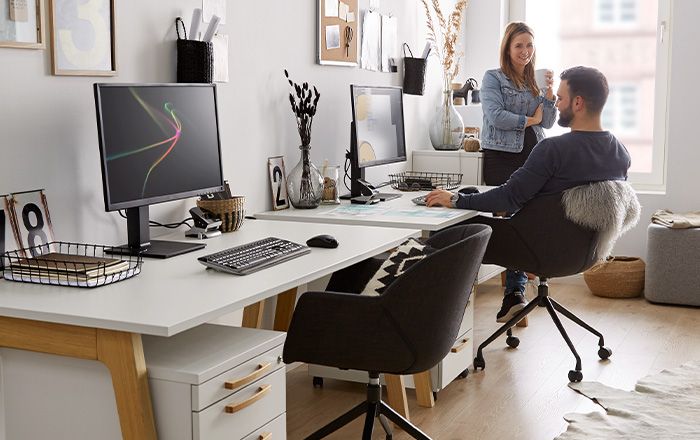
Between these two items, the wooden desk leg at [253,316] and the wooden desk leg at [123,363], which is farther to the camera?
the wooden desk leg at [253,316]

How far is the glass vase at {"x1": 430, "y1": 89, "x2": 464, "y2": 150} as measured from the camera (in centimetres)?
514

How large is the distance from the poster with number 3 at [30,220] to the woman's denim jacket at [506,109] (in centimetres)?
274

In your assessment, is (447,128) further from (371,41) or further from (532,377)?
(532,377)

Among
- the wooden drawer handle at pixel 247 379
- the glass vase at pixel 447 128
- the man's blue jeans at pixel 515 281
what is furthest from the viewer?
the glass vase at pixel 447 128

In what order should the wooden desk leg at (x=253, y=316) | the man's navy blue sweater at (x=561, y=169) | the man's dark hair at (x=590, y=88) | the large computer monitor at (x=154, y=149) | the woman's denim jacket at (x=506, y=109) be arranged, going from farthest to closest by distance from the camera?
the woman's denim jacket at (x=506, y=109) → the man's dark hair at (x=590, y=88) → the man's navy blue sweater at (x=561, y=169) → the wooden desk leg at (x=253, y=316) → the large computer monitor at (x=154, y=149)

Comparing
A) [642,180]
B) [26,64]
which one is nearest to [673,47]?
[642,180]

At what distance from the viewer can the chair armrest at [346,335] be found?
8.18 ft

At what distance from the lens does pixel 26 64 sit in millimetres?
2479

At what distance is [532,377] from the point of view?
3.77m

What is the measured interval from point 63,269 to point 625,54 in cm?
440

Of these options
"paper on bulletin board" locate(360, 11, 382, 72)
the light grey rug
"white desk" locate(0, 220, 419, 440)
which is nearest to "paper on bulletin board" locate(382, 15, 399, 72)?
"paper on bulletin board" locate(360, 11, 382, 72)

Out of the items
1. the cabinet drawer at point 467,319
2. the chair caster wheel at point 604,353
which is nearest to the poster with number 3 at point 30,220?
the cabinet drawer at point 467,319

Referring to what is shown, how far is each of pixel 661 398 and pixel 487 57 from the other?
3029mm

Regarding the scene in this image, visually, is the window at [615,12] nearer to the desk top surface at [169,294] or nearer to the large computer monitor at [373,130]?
the large computer monitor at [373,130]
